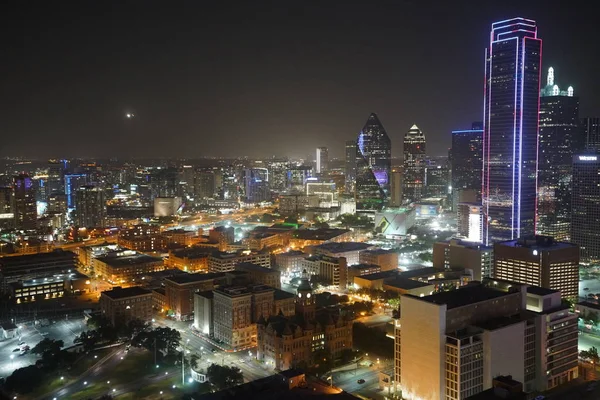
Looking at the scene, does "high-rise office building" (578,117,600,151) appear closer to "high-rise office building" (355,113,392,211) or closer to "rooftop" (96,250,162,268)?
"high-rise office building" (355,113,392,211)

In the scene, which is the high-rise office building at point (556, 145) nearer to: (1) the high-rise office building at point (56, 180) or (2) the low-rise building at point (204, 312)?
(2) the low-rise building at point (204, 312)

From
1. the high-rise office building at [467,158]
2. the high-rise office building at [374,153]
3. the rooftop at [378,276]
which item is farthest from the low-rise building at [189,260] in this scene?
the high-rise office building at [467,158]

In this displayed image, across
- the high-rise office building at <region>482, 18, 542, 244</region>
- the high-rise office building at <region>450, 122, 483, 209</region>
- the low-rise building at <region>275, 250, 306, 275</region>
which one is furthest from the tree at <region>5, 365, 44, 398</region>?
the high-rise office building at <region>450, 122, 483, 209</region>

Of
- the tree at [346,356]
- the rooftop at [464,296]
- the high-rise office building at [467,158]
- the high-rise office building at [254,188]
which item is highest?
the high-rise office building at [467,158]

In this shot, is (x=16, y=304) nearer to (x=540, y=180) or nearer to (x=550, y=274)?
(x=550, y=274)

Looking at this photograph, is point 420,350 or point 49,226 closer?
point 420,350

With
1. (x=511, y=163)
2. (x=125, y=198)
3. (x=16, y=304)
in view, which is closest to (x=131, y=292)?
(x=16, y=304)
